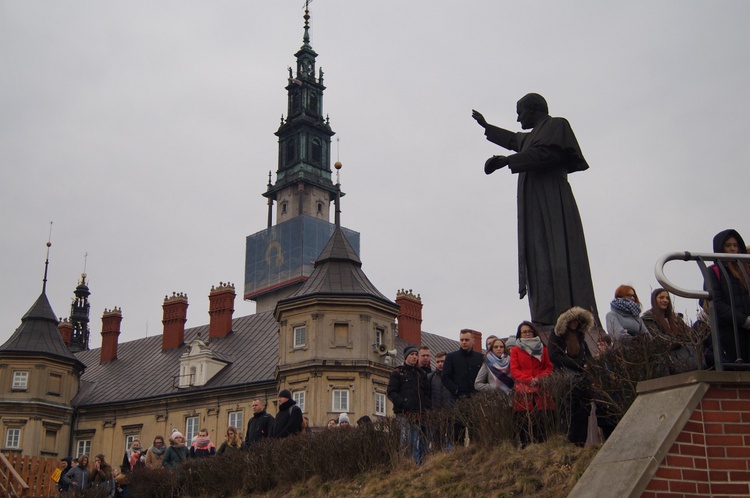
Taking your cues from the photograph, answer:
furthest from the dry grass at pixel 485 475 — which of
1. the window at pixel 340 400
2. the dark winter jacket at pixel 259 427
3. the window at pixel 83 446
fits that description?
the window at pixel 83 446

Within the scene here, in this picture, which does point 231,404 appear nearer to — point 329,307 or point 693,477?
point 329,307

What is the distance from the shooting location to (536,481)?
1050 cm

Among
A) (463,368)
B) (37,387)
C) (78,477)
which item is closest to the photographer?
(463,368)

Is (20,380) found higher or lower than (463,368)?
→ higher

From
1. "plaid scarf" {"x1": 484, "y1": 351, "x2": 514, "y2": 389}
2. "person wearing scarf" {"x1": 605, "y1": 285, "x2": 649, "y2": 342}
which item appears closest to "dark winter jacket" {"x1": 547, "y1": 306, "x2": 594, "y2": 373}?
"person wearing scarf" {"x1": 605, "y1": 285, "x2": 649, "y2": 342}

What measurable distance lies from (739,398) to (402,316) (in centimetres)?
5191

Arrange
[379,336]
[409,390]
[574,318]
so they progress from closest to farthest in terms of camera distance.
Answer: [574,318] → [409,390] → [379,336]

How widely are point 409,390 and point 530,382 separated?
307 centimetres

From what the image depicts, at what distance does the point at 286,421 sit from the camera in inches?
639

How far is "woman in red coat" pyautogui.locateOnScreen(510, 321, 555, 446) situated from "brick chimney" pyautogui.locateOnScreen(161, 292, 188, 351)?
52.7m

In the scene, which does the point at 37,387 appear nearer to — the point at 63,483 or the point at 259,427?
the point at 63,483

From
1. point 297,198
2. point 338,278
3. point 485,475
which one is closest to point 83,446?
point 338,278

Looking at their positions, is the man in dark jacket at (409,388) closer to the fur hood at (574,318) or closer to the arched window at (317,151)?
the fur hood at (574,318)

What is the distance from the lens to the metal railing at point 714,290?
8.42 metres
